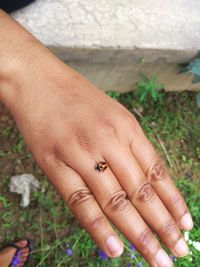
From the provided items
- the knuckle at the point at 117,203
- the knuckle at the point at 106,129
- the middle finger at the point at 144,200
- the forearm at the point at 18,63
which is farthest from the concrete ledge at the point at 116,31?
the knuckle at the point at 117,203

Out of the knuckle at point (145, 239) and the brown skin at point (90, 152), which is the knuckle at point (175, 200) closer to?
the brown skin at point (90, 152)

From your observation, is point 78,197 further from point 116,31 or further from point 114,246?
point 116,31

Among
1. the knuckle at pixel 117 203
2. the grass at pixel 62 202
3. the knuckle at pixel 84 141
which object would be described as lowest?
the grass at pixel 62 202

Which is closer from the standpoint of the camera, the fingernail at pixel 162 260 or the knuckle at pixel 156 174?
the fingernail at pixel 162 260

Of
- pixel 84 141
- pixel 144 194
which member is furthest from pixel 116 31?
pixel 144 194

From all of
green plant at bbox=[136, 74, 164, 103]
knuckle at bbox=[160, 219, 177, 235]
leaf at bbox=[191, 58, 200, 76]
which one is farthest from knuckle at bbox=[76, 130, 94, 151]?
green plant at bbox=[136, 74, 164, 103]

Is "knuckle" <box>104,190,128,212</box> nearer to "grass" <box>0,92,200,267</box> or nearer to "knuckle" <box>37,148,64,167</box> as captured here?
"knuckle" <box>37,148,64,167</box>

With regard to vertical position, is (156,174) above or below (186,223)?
above
